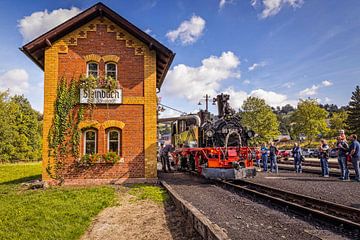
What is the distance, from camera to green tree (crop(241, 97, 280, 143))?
146 feet

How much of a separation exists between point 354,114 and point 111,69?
1695 inches

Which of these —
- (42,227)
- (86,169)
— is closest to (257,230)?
(42,227)

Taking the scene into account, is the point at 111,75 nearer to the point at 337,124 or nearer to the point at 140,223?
the point at 140,223

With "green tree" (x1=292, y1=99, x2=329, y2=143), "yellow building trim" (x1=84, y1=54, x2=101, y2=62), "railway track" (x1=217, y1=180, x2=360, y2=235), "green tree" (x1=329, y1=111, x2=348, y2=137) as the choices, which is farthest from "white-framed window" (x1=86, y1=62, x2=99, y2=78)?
"green tree" (x1=329, y1=111, x2=348, y2=137)

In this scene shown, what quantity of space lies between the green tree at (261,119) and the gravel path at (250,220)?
35824 millimetres

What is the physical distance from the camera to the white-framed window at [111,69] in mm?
12062

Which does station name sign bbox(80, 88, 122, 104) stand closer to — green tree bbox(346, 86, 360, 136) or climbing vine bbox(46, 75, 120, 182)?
climbing vine bbox(46, 75, 120, 182)

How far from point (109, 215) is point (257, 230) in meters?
3.51

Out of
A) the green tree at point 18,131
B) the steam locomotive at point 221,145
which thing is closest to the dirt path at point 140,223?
the steam locomotive at point 221,145

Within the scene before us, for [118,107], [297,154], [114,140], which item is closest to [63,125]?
[114,140]

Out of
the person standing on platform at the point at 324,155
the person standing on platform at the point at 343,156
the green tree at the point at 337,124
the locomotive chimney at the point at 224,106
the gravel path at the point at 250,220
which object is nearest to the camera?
the gravel path at the point at 250,220

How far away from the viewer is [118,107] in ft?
38.8

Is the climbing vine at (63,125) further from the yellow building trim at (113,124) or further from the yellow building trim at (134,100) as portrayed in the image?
the yellow building trim at (134,100)

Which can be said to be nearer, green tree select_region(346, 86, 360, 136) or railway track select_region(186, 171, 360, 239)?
railway track select_region(186, 171, 360, 239)
